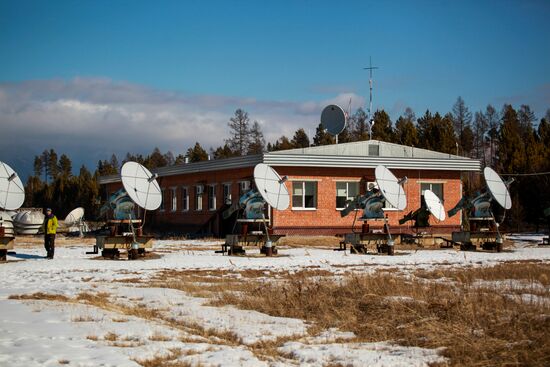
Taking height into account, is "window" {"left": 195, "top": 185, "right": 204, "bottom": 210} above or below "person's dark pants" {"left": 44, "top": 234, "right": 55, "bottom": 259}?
above

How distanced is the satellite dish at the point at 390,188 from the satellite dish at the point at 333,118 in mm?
11765

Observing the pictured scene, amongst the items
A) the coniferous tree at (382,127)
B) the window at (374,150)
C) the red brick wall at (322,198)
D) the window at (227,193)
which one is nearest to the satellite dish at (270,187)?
the red brick wall at (322,198)

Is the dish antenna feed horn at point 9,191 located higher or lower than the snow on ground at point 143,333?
higher

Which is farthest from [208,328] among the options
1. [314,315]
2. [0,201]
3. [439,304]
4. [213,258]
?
[0,201]

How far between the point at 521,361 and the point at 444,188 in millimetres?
34036

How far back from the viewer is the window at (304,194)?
38.0m

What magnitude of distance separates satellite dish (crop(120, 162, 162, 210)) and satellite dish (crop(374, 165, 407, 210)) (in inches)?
336

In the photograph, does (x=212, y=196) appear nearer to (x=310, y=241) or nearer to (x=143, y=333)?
(x=310, y=241)

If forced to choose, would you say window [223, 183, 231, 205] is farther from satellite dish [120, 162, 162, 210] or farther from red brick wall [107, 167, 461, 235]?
satellite dish [120, 162, 162, 210]

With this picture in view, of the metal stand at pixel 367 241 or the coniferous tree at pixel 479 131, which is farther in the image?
the coniferous tree at pixel 479 131

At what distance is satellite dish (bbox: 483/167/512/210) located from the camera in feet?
97.6

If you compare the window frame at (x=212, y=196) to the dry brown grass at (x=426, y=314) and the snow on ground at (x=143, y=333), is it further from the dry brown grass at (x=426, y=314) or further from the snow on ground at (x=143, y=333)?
the dry brown grass at (x=426, y=314)

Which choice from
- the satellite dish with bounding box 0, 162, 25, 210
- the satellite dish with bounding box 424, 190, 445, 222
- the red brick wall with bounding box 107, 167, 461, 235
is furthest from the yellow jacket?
the satellite dish with bounding box 424, 190, 445, 222

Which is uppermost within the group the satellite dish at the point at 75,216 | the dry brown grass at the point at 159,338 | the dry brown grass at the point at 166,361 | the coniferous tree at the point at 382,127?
the coniferous tree at the point at 382,127
